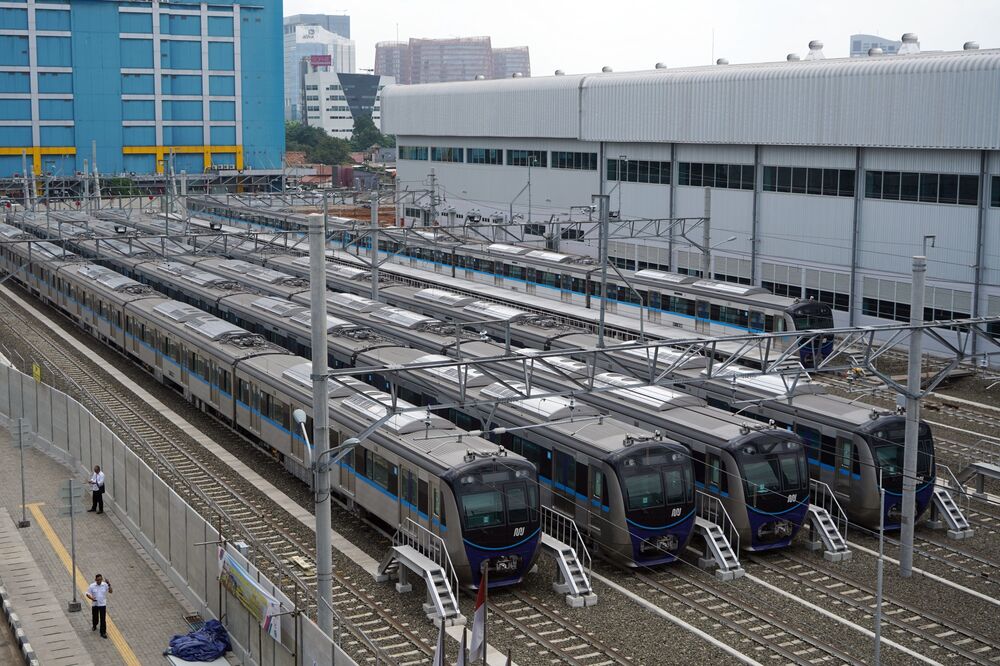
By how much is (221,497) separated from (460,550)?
892cm

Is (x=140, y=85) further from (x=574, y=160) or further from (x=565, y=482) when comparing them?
(x=565, y=482)

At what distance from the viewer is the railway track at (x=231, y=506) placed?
18641 mm

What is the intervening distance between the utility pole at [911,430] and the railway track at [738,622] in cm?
351

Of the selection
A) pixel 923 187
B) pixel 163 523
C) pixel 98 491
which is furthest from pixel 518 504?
pixel 923 187

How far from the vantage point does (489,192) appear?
232 ft

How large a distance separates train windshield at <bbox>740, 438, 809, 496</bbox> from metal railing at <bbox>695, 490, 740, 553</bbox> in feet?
2.81

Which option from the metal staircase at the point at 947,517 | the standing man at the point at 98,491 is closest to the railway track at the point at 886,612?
the metal staircase at the point at 947,517

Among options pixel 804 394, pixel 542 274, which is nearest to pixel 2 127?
pixel 542 274

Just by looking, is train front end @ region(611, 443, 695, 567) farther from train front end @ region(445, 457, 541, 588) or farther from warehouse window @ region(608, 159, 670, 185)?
warehouse window @ region(608, 159, 670, 185)

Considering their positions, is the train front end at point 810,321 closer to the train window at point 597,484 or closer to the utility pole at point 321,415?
the train window at point 597,484

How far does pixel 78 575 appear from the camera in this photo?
21219 mm

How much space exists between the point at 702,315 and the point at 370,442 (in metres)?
20.7

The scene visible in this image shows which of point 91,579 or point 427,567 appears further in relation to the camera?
point 91,579

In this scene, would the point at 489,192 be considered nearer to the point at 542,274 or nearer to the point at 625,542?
the point at 542,274
